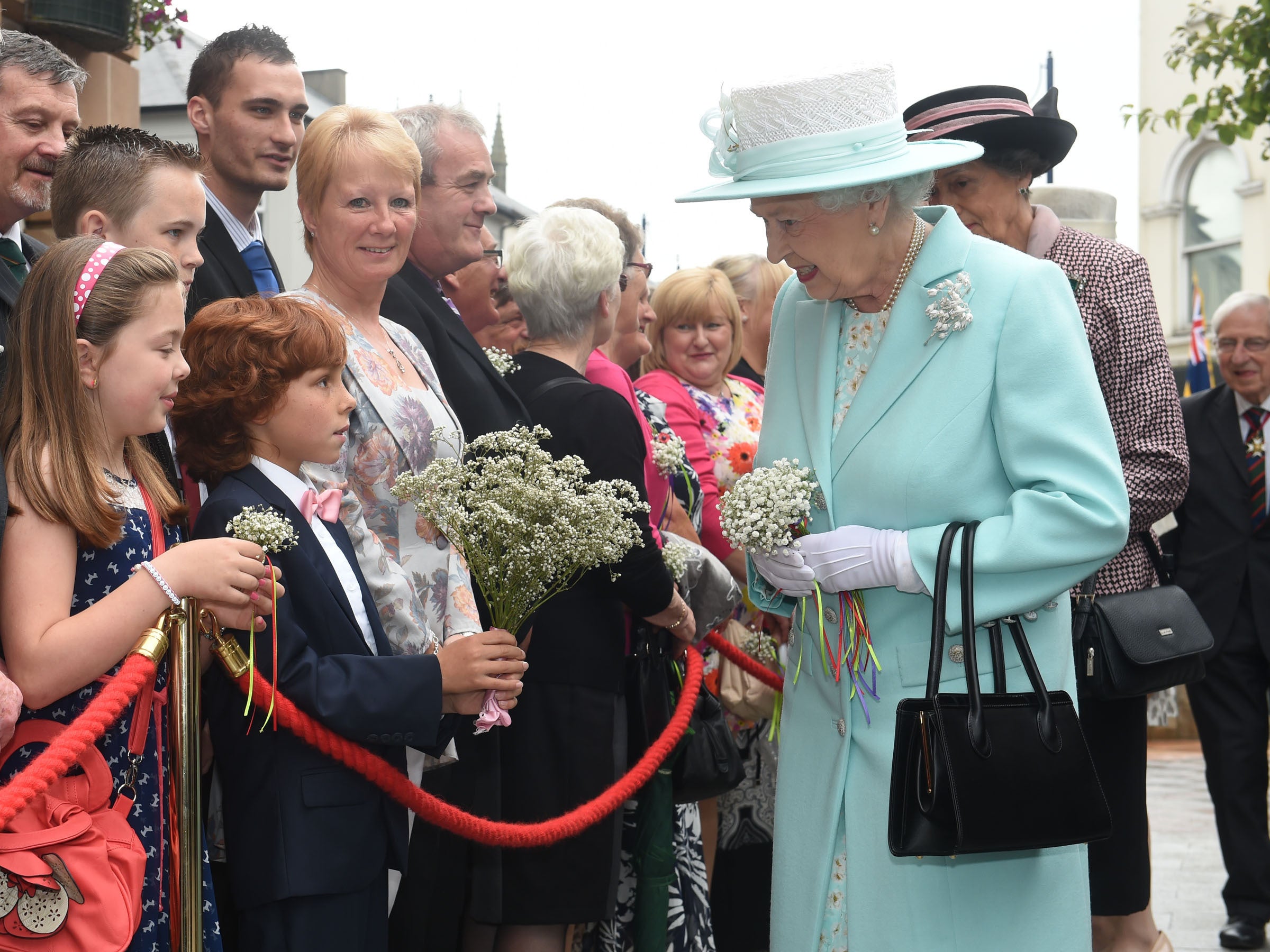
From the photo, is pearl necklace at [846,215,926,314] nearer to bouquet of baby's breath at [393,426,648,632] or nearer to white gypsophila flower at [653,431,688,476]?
bouquet of baby's breath at [393,426,648,632]

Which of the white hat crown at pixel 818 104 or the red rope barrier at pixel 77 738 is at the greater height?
the white hat crown at pixel 818 104

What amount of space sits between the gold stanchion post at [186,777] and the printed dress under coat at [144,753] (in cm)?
6

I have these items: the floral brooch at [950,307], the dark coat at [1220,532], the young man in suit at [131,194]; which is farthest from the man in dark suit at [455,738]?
the dark coat at [1220,532]

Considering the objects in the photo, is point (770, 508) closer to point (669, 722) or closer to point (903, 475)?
point (903, 475)

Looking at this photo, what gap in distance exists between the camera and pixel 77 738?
7.86ft

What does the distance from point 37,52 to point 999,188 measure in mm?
2986

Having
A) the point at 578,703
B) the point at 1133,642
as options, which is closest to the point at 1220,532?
the point at 1133,642

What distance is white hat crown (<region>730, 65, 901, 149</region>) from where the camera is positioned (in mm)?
2949

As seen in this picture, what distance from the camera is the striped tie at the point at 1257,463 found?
663 centimetres

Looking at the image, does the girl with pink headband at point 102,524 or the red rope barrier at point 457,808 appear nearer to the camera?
the girl with pink headband at point 102,524

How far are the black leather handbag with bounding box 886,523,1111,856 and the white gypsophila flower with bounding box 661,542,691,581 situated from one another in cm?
127

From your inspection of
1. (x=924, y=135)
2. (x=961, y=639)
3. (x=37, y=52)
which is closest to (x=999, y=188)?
(x=924, y=135)

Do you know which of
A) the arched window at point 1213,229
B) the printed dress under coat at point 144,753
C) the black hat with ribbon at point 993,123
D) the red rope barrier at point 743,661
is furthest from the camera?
the arched window at point 1213,229

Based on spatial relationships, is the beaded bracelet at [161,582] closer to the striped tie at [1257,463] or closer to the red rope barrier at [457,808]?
the red rope barrier at [457,808]
